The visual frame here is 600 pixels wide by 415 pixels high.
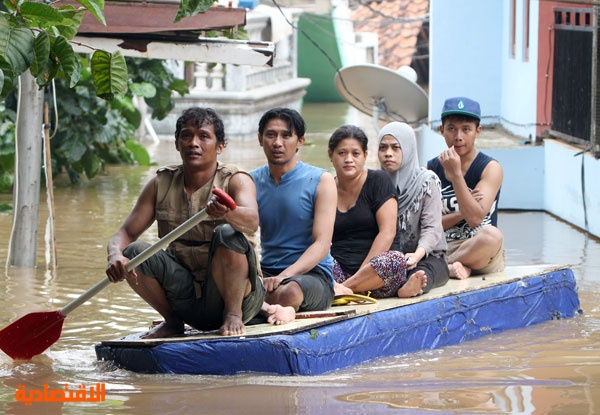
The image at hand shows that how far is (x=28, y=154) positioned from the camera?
915cm

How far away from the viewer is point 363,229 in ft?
22.9

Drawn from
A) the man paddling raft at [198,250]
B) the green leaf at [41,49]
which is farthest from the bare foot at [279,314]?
the green leaf at [41,49]

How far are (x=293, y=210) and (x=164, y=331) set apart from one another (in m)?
0.95

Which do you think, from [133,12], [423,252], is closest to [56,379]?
[423,252]

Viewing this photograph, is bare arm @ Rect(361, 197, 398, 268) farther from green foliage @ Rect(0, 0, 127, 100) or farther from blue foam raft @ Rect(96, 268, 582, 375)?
green foliage @ Rect(0, 0, 127, 100)

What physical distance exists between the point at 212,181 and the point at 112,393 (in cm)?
118

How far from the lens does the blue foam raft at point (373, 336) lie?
568cm

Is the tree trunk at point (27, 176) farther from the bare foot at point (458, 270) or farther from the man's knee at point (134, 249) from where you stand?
the man's knee at point (134, 249)

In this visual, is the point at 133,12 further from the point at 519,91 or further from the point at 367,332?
the point at 519,91

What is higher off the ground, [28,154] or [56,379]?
[28,154]

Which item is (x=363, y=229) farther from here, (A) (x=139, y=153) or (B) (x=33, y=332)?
(A) (x=139, y=153)

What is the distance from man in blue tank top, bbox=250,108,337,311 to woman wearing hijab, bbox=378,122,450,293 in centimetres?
87

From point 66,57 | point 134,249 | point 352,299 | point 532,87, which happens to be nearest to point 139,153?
point 532,87

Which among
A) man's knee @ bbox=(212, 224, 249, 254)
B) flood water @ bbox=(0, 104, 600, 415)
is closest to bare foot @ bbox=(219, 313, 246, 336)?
flood water @ bbox=(0, 104, 600, 415)
